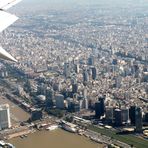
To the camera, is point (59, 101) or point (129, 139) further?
point (59, 101)

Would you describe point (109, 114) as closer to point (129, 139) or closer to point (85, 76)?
point (129, 139)

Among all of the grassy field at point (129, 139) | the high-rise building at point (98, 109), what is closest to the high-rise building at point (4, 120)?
the grassy field at point (129, 139)

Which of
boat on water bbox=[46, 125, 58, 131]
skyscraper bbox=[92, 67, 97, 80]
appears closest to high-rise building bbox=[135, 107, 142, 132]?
boat on water bbox=[46, 125, 58, 131]

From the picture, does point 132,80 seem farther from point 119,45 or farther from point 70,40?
point 70,40

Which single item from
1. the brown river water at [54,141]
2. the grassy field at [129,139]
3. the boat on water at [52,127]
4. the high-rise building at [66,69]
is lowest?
the grassy field at [129,139]

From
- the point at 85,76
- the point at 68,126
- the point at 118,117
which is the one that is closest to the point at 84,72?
the point at 85,76

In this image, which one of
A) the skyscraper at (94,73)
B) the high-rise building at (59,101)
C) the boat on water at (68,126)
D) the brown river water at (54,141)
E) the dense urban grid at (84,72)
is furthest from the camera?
the skyscraper at (94,73)

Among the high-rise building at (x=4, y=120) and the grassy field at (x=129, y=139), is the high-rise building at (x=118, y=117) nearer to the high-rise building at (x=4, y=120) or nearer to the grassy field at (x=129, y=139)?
the grassy field at (x=129, y=139)

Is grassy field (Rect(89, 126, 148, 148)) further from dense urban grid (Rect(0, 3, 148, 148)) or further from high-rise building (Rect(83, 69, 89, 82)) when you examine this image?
high-rise building (Rect(83, 69, 89, 82))
